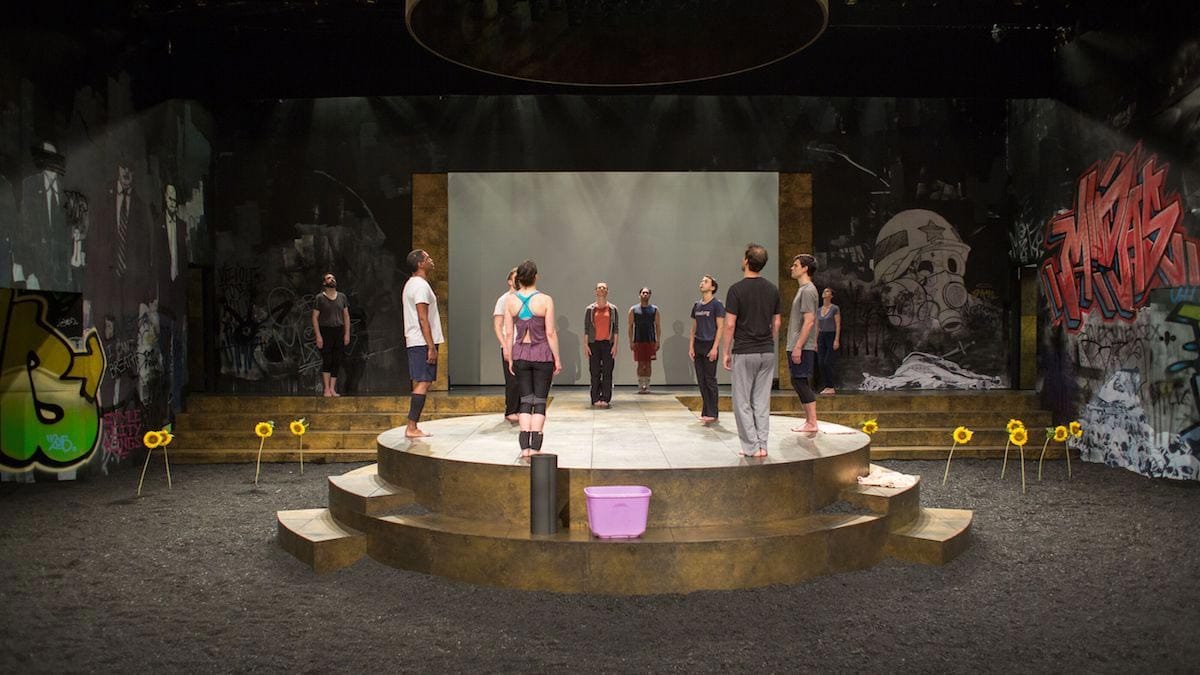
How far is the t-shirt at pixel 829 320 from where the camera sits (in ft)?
40.3

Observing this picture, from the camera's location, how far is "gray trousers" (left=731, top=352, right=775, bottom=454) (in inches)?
248

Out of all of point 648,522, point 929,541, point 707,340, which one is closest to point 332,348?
point 707,340

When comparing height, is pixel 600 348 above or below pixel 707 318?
below

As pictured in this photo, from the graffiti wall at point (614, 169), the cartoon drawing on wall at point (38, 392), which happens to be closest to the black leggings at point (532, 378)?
the cartoon drawing on wall at point (38, 392)

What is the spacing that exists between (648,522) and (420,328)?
2666 millimetres

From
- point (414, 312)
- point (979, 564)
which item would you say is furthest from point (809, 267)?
point (414, 312)

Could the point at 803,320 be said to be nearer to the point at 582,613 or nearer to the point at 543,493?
the point at 543,493

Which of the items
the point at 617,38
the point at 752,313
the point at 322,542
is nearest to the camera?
the point at 322,542

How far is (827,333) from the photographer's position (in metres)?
12.4

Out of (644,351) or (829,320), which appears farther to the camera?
(829,320)

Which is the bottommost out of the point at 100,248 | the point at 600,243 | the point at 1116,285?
the point at 1116,285

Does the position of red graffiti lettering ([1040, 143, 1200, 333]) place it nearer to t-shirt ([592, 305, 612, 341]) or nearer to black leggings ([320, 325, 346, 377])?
t-shirt ([592, 305, 612, 341])

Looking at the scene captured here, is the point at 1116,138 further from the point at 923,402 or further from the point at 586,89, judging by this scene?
the point at 586,89

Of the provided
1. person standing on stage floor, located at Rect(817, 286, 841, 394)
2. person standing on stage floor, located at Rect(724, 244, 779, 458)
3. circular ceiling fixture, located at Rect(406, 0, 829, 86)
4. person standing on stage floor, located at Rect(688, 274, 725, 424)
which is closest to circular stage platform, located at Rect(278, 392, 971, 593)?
person standing on stage floor, located at Rect(724, 244, 779, 458)
